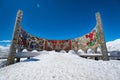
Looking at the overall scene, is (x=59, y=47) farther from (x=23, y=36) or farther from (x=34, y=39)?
(x=23, y=36)

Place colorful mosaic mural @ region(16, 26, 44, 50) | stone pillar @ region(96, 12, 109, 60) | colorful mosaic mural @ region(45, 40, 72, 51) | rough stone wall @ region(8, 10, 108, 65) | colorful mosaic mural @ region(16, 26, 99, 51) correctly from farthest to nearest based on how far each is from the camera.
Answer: colorful mosaic mural @ region(45, 40, 72, 51) → colorful mosaic mural @ region(16, 26, 99, 51) → colorful mosaic mural @ region(16, 26, 44, 50) → rough stone wall @ region(8, 10, 108, 65) → stone pillar @ region(96, 12, 109, 60)

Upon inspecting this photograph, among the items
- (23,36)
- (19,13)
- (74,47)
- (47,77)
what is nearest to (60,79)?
(47,77)

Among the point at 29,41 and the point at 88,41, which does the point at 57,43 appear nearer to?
the point at 29,41

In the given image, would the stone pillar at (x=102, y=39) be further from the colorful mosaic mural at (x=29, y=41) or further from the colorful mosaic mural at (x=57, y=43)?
the colorful mosaic mural at (x=29, y=41)

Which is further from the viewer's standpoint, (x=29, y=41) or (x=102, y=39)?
(x=29, y=41)

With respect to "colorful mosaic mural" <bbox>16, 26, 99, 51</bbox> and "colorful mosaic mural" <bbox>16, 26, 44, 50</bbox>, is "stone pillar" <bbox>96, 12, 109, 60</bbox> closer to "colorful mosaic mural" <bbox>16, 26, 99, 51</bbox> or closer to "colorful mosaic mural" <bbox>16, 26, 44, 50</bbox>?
"colorful mosaic mural" <bbox>16, 26, 99, 51</bbox>

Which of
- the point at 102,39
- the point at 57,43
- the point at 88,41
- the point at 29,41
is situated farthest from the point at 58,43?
→ the point at 102,39

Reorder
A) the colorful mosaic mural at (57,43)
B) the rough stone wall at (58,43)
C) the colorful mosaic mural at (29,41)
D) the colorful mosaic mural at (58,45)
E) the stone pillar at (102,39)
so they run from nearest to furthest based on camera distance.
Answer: the stone pillar at (102,39), the rough stone wall at (58,43), the colorful mosaic mural at (29,41), the colorful mosaic mural at (57,43), the colorful mosaic mural at (58,45)

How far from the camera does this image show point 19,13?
11250 mm

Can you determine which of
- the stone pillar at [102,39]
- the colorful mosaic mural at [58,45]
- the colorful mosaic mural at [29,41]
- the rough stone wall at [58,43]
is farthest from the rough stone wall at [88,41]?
the stone pillar at [102,39]

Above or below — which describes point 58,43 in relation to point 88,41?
above

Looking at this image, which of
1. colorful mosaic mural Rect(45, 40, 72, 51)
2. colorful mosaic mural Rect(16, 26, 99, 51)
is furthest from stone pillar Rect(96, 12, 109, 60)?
colorful mosaic mural Rect(45, 40, 72, 51)

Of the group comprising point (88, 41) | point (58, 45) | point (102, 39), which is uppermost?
point (88, 41)

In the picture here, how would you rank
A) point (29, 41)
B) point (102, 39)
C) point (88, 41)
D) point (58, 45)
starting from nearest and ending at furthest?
point (102, 39) → point (88, 41) → point (29, 41) → point (58, 45)
